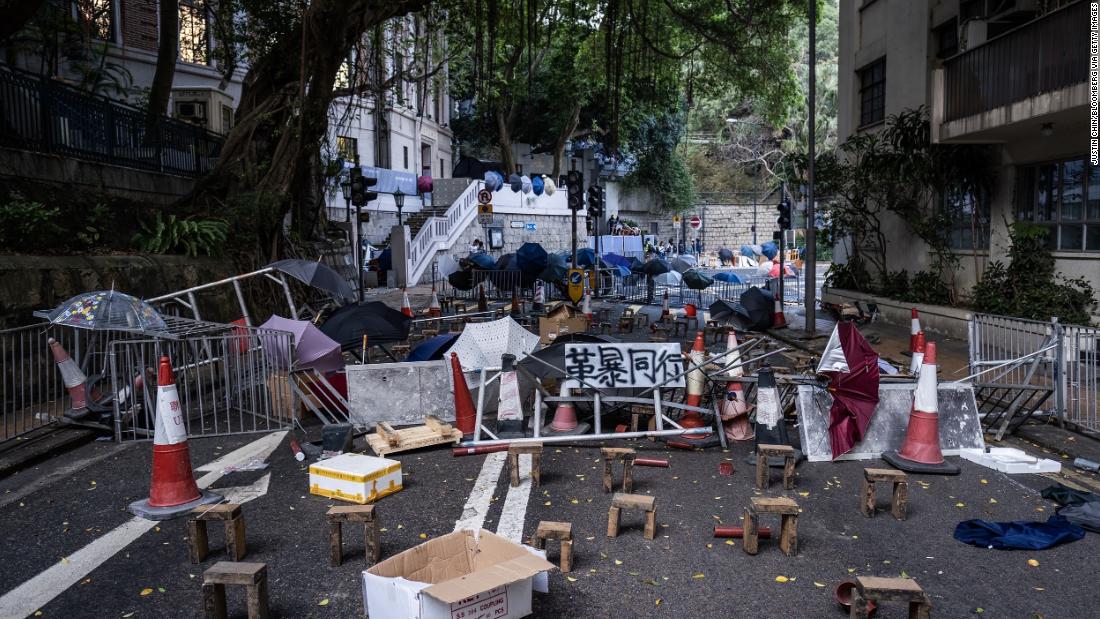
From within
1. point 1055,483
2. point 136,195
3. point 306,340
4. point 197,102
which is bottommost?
point 1055,483

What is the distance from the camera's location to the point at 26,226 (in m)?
11.1

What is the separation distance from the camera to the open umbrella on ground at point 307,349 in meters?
9.02

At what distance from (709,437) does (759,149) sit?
62302mm

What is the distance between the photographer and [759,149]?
217 feet

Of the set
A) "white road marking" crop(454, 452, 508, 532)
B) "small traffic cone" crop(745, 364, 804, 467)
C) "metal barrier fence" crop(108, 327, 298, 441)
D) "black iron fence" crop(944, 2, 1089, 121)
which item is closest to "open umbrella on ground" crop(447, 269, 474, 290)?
"black iron fence" crop(944, 2, 1089, 121)

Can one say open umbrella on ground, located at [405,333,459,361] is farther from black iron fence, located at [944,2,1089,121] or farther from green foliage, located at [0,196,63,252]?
black iron fence, located at [944,2,1089,121]

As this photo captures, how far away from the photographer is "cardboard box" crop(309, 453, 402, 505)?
20.2 ft

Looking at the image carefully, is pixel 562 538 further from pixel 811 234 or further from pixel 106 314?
pixel 811 234

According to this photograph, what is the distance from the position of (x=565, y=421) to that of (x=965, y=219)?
534 inches

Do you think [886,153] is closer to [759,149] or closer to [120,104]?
[120,104]

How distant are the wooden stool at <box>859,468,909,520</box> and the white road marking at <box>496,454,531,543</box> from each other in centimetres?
254

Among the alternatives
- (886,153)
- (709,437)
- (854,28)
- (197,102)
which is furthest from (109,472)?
(854,28)

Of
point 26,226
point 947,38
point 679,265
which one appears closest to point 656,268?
point 679,265

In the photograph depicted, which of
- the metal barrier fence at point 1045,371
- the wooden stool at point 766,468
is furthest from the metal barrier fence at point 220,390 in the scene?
the metal barrier fence at point 1045,371
